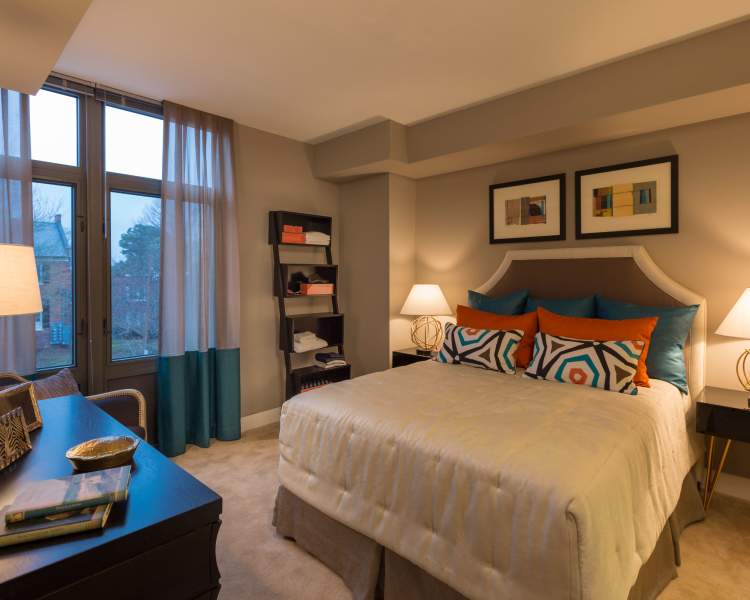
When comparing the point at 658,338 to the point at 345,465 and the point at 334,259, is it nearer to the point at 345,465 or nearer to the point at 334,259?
the point at 345,465

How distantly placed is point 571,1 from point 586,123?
862mm

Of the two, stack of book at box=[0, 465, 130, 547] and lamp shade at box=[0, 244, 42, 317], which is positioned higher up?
lamp shade at box=[0, 244, 42, 317]

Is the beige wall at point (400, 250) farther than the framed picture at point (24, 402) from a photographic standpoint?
Yes

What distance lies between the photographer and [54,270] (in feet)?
9.35

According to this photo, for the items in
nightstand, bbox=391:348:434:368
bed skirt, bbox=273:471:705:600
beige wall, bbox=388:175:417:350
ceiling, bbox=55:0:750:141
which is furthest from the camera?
beige wall, bbox=388:175:417:350

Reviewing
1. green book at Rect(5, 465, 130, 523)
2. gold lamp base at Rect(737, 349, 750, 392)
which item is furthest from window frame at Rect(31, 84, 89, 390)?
gold lamp base at Rect(737, 349, 750, 392)

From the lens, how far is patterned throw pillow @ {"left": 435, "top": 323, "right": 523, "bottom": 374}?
2.78 metres

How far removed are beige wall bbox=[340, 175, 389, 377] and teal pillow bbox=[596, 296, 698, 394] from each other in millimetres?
2111

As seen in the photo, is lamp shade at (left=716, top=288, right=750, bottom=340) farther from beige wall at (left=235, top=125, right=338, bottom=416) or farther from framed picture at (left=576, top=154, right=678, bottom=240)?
beige wall at (left=235, top=125, right=338, bottom=416)

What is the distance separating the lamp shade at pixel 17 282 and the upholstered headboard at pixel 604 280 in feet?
9.80

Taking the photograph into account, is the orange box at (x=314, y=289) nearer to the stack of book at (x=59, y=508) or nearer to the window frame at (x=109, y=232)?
the window frame at (x=109, y=232)

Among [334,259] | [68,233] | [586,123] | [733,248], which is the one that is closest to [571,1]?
[586,123]

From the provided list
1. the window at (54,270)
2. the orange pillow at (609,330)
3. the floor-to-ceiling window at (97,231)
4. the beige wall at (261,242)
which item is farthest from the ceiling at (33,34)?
the orange pillow at (609,330)

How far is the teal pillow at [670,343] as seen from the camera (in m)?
2.53
